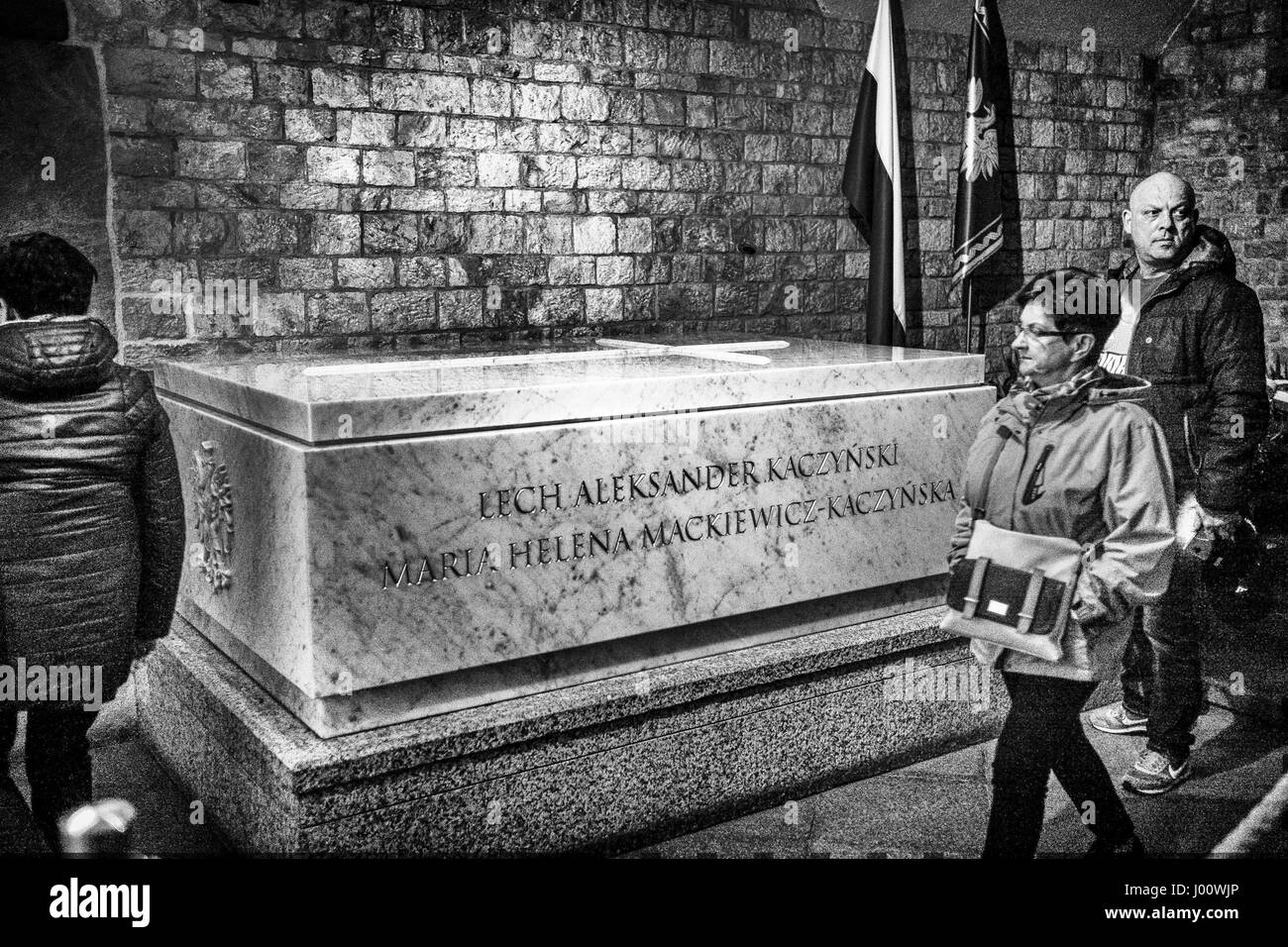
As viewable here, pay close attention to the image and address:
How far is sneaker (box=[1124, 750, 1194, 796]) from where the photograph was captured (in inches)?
126

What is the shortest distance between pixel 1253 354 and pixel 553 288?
320 centimetres

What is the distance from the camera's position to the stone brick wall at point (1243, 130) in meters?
6.44

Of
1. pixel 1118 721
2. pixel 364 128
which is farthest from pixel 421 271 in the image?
pixel 1118 721

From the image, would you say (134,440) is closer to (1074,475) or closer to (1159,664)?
(1074,475)

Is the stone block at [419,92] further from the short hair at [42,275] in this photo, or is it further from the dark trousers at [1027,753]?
the dark trousers at [1027,753]

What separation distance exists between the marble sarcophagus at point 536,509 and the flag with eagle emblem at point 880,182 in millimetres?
2776

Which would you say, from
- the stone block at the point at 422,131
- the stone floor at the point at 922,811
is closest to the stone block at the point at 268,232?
the stone block at the point at 422,131

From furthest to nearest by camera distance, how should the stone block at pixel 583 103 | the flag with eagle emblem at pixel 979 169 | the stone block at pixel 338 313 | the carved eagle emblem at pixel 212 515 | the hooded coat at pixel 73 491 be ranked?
the flag with eagle emblem at pixel 979 169, the stone block at pixel 583 103, the stone block at pixel 338 313, the carved eagle emblem at pixel 212 515, the hooded coat at pixel 73 491

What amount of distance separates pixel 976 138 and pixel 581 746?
4.68 metres

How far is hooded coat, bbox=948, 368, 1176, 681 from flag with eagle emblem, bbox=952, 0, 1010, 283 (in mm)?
4158

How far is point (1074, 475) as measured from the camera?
2.35 m

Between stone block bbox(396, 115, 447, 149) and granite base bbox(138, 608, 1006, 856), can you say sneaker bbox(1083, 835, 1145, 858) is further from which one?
stone block bbox(396, 115, 447, 149)

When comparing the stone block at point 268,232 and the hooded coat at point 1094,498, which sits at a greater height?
the stone block at point 268,232

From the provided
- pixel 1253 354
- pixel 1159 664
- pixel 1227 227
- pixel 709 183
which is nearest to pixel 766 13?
pixel 709 183
